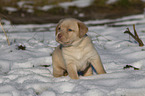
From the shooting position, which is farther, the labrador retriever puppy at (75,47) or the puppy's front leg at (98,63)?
the puppy's front leg at (98,63)

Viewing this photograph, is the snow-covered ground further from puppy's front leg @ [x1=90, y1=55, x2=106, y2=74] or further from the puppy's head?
the puppy's head

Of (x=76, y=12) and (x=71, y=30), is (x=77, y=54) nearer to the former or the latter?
(x=71, y=30)

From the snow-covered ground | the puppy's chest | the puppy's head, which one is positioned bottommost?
the snow-covered ground

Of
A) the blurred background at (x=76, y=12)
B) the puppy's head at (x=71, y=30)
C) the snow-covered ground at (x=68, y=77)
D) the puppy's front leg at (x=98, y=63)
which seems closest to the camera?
the snow-covered ground at (x=68, y=77)

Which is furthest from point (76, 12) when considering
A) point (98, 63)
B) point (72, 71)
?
point (72, 71)

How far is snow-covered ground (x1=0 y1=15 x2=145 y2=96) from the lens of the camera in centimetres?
233

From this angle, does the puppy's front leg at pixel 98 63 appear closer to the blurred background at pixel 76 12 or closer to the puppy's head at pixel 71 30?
the puppy's head at pixel 71 30

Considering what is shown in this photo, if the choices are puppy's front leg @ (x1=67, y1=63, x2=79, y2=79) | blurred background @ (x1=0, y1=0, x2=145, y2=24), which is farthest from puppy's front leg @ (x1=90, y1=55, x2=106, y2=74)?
blurred background @ (x1=0, y1=0, x2=145, y2=24)

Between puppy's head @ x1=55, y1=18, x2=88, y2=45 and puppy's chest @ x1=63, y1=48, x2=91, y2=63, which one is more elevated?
puppy's head @ x1=55, y1=18, x2=88, y2=45

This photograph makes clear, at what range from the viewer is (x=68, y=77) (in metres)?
3.03

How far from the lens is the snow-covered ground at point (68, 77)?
7.66ft

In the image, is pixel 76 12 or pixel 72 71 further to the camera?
pixel 76 12

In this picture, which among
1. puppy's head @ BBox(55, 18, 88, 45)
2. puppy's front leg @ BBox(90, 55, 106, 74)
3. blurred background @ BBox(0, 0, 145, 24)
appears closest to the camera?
puppy's head @ BBox(55, 18, 88, 45)

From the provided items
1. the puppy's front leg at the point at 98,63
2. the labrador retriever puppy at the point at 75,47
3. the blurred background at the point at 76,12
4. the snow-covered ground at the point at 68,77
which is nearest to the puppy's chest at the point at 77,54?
the labrador retriever puppy at the point at 75,47
